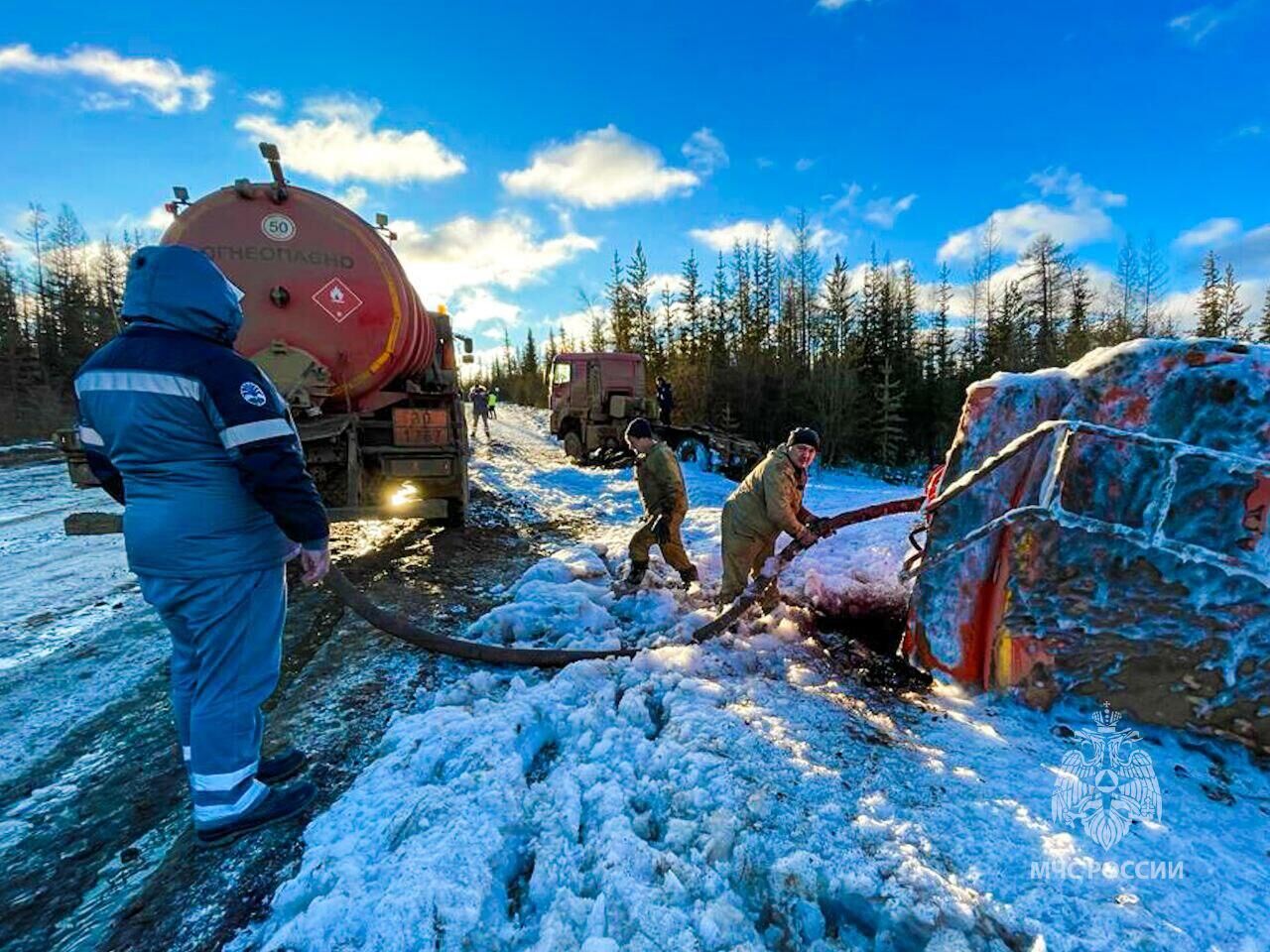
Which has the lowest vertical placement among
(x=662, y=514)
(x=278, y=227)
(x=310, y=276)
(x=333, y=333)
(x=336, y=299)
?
(x=662, y=514)

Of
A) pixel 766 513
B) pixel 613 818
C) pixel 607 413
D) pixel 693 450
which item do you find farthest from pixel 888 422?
pixel 613 818

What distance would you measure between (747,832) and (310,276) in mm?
5110

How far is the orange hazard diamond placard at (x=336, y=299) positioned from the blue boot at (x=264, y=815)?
13.0ft

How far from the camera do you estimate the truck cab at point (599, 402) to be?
557 inches

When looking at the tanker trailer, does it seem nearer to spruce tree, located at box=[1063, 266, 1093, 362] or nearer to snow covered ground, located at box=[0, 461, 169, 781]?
snow covered ground, located at box=[0, 461, 169, 781]

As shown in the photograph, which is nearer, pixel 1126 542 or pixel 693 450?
pixel 1126 542

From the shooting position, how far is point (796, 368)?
2481 cm

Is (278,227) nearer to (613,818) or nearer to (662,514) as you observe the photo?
(662,514)

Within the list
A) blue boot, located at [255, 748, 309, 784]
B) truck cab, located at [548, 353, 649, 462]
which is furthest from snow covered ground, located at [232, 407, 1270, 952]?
truck cab, located at [548, 353, 649, 462]

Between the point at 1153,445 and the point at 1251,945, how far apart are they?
5.75 feet

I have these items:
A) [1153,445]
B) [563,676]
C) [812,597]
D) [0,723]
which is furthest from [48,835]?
[1153,445]

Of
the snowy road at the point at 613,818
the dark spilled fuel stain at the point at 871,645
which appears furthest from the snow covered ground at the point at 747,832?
the dark spilled fuel stain at the point at 871,645

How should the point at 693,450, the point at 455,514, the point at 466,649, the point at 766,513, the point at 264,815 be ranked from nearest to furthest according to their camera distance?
the point at 264,815 → the point at 466,649 → the point at 766,513 → the point at 455,514 → the point at 693,450

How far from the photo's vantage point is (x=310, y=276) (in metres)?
4.82
